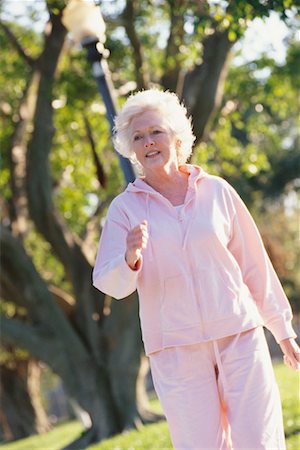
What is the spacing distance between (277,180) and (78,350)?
82.6 ft

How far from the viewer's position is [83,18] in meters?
10.2

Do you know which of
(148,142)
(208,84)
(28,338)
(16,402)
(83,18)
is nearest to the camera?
(148,142)

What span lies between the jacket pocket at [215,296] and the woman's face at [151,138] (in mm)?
536

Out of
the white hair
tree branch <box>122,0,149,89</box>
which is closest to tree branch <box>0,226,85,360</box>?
tree branch <box>122,0,149,89</box>

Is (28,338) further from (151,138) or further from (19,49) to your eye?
(151,138)

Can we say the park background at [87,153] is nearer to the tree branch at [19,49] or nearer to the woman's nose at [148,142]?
the tree branch at [19,49]

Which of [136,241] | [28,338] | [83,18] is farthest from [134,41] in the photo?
[136,241]

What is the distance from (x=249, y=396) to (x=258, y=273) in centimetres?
60

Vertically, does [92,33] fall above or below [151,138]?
above

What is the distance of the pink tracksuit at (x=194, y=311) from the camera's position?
4.35m

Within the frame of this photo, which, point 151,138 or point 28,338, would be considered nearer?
point 151,138

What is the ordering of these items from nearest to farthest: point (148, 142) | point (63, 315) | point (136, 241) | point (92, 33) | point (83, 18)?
point (136, 241) < point (148, 142) < point (83, 18) < point (92, 33) < point (63, 315)

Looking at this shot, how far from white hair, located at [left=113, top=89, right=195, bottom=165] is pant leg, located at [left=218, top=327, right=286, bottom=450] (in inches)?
37.0

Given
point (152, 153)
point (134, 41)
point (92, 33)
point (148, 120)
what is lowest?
point (152, 153)
